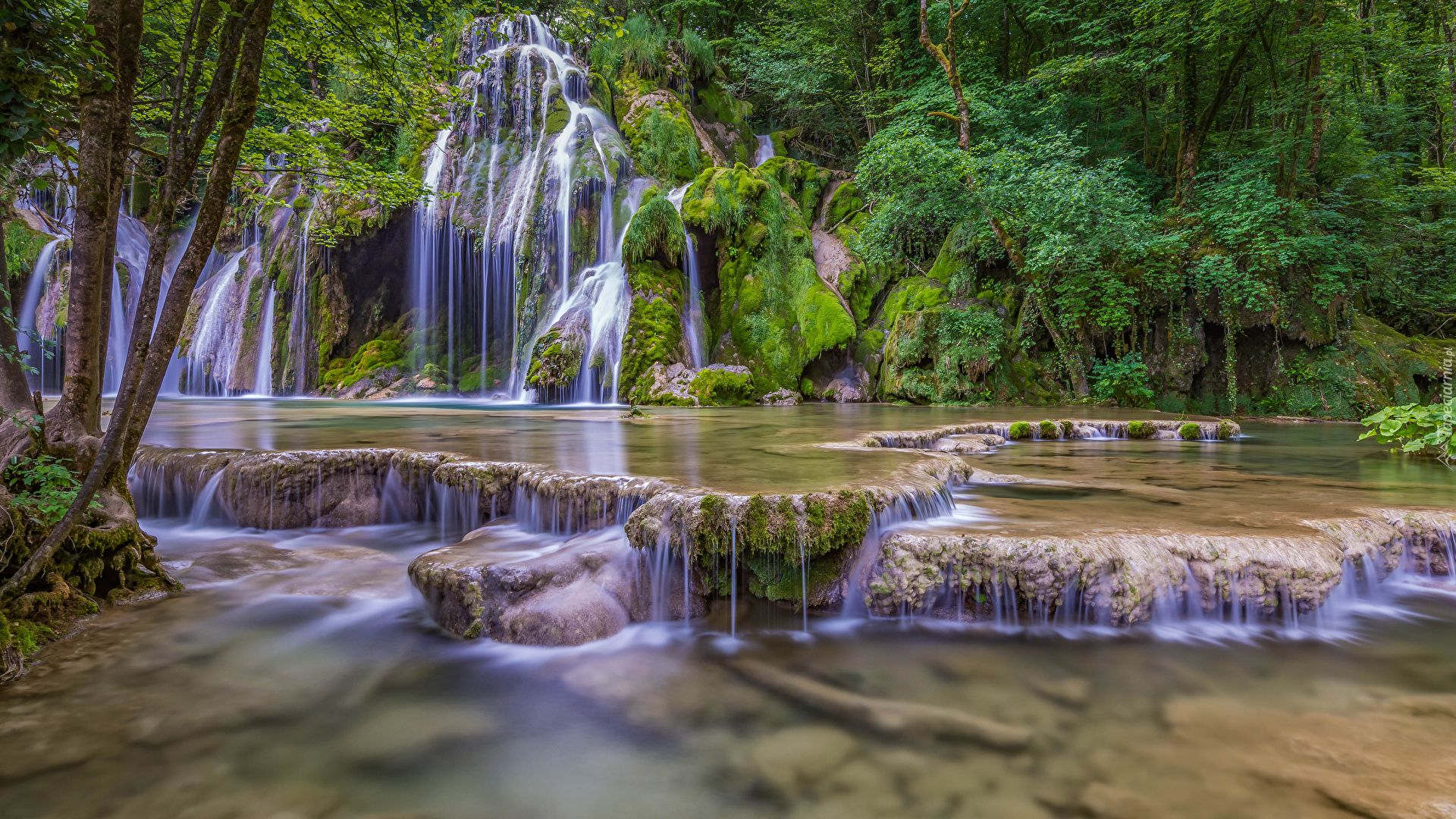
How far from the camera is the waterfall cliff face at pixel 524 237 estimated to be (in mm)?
15852

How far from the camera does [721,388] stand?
14.7 m

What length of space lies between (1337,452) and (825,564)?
24.2 feet

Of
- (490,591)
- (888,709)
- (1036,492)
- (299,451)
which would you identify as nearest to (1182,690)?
(888,709)

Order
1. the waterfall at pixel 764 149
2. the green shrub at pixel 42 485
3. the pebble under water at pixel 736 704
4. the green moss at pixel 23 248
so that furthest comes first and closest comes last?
the waterfall at pixel 764 149 → the green moss at pixel 23 248 → the green shrub at pixel 42 485 → the pebble under water at pixel 736 704

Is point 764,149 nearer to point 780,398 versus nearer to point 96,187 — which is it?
point 780,398

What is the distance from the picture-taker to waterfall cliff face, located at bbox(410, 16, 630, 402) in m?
15.9

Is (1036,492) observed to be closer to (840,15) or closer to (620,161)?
(620,161)

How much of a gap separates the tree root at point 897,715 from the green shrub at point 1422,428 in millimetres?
6914

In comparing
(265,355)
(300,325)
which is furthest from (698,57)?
(265,355)

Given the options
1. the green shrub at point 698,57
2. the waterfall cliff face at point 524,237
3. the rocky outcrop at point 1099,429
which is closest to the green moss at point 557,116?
the waterfall cliff face at point 524,237

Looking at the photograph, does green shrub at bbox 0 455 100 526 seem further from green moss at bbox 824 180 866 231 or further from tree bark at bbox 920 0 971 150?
green moss at bbox 824 180 866 231

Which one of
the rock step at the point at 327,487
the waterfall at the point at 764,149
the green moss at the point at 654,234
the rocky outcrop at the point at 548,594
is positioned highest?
the waterfall at the point at 764,149

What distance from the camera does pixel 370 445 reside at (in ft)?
20.2

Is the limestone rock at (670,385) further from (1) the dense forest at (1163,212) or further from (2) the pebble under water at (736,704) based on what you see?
(2) the pebble under water at (736,704)
